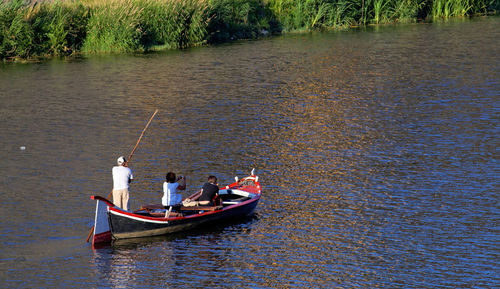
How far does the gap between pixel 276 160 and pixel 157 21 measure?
92.2 ft

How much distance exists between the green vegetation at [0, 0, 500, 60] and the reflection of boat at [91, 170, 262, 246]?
31778mm

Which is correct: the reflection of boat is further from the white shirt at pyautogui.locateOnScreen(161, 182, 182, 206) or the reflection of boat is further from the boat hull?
the white shirt at pyautogui.locateOnScreen(161, 182, 182, 206)

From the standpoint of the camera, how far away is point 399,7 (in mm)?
64125

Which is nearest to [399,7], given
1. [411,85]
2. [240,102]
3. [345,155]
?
[411,85]

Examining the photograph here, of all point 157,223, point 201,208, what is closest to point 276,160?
point 201,208

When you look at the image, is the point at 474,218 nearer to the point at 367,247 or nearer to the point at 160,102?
the point at 367,247

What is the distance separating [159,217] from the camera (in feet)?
73.3

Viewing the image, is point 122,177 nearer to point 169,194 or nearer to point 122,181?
point 122,181

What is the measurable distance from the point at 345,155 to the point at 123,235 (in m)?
11.2

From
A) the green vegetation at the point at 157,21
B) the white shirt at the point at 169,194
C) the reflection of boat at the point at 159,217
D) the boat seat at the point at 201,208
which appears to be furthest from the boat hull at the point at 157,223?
the green vegetation at the point at 157,21

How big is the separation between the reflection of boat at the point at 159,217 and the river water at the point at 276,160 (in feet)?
1.35

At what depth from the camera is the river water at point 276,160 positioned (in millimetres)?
20297

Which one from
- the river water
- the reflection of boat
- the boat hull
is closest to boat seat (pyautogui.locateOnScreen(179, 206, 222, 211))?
the reflection of boat

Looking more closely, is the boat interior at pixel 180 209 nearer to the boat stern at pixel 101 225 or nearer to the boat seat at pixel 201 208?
the boat seat at pixel 201 208
